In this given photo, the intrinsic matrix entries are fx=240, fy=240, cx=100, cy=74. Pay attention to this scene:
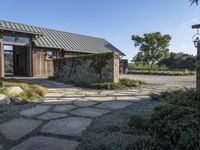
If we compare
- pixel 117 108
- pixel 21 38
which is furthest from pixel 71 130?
pixel 21 38

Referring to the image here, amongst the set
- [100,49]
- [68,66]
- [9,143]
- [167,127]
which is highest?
[100,49]

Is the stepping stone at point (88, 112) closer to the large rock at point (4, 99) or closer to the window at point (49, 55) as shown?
the large rock at point (4, 99)

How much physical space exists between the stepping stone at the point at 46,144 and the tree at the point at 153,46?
29035mm

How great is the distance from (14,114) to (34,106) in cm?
87

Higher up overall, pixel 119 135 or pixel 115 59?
pixel 115 59

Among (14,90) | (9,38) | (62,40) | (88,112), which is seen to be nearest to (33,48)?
(9,38)

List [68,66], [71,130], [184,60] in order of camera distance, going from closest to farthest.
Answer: [71,130] → [68,66] → [184,60]

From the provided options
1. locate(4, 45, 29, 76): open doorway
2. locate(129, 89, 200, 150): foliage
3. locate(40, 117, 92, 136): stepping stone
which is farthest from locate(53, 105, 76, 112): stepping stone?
locate(4, 45, 29, 76): open doorway

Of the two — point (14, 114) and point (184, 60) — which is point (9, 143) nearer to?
point (14, 114)

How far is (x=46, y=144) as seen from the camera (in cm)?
315

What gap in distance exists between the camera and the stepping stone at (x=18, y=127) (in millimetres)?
3578

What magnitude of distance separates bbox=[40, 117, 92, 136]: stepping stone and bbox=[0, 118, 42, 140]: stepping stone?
0.24 metres

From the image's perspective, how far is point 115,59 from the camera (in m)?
10.8

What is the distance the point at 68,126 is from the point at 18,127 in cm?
83
